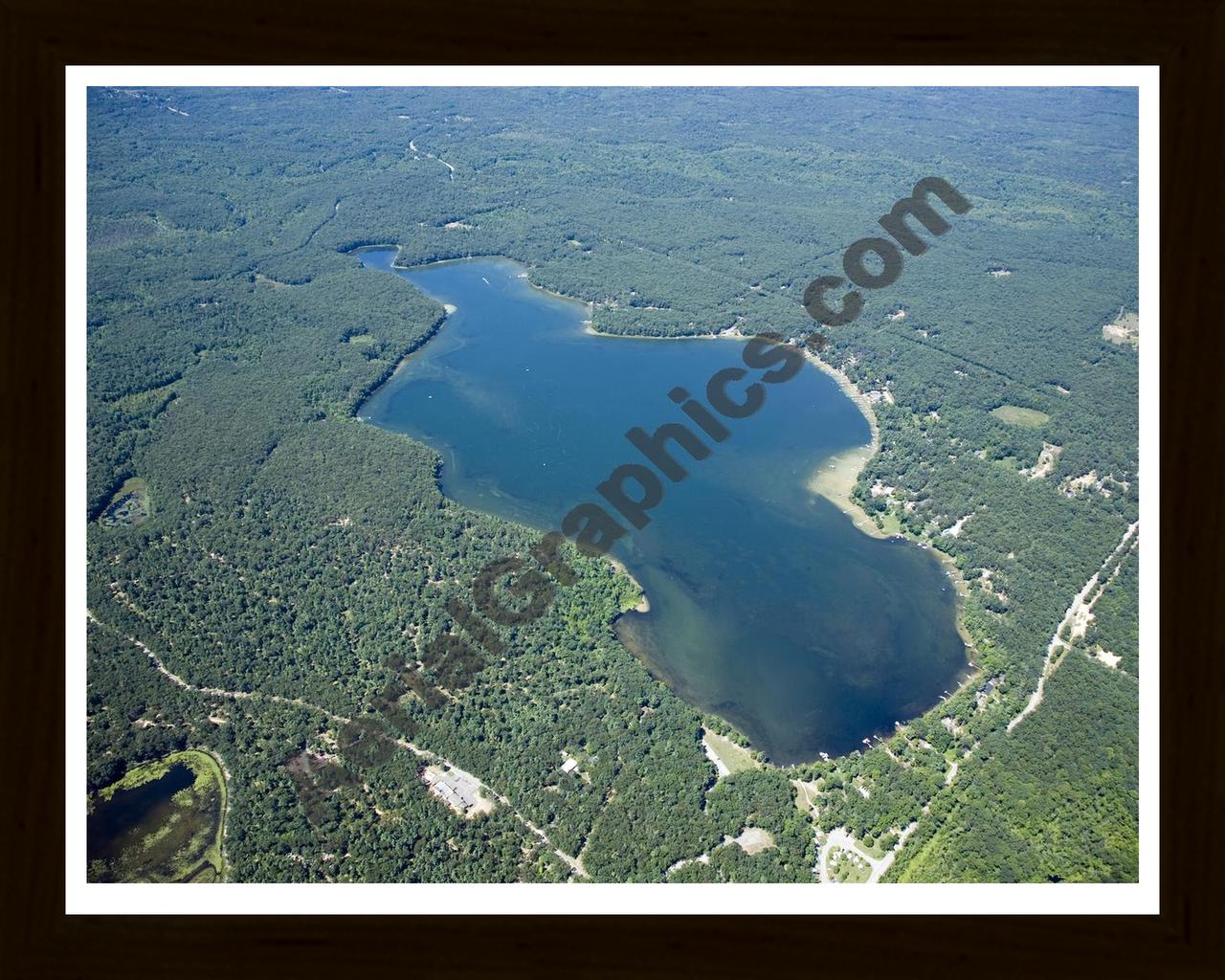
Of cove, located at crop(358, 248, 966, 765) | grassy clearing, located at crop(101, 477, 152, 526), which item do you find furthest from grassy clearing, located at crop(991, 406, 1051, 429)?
grassy clearing, located at crop(101, 477, 152, 526)

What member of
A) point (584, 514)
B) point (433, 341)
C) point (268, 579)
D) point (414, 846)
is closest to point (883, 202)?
point (433, 341)

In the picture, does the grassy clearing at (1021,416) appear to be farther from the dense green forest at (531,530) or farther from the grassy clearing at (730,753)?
the grassy clearing at (730,753)

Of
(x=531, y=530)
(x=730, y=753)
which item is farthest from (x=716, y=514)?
(x=730, y=753)

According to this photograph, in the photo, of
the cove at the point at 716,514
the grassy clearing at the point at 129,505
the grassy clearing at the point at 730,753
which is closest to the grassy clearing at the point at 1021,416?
the cove at the point at 716,514

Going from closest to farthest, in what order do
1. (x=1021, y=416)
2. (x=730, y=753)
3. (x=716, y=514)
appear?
(x=730, y=753) → (x=716, y=514) → (x=1021, y=416)

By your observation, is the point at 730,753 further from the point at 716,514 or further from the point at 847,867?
the point at 716,514
